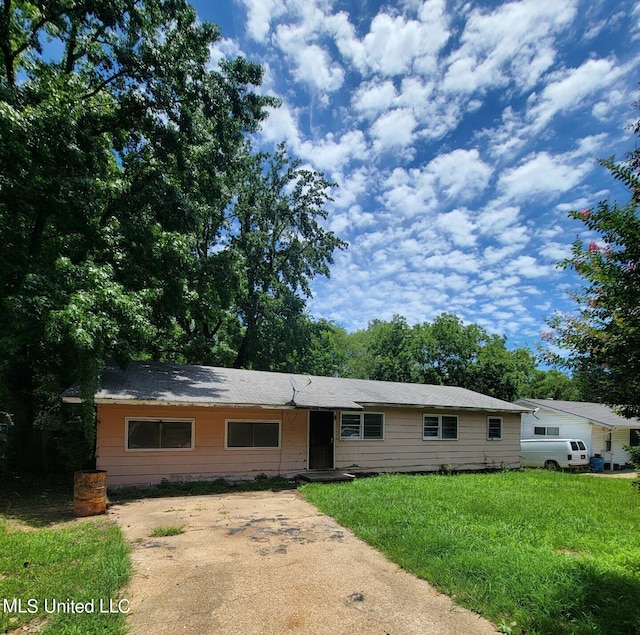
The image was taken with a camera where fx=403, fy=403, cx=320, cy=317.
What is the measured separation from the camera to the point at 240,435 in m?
11.5

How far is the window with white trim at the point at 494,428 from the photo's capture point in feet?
53.0

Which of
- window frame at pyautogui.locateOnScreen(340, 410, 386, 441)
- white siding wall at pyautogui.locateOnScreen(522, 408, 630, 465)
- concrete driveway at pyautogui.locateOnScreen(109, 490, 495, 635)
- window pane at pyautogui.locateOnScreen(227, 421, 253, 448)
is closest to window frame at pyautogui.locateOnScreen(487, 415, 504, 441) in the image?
window frame at pyautogui.locateOnScreen(340, 410, 386, 441)

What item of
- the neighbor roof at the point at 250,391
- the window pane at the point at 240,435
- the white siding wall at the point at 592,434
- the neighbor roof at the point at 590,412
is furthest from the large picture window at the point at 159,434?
the white siding wall at the point at 592,434

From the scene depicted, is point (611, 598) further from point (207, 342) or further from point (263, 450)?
point (207, 342)

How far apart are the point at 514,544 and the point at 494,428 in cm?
1142

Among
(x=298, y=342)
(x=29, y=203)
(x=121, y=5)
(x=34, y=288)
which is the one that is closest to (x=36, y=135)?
(x=29, y=203)

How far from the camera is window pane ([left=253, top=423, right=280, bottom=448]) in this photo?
11705mm

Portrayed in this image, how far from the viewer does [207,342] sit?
1927cm

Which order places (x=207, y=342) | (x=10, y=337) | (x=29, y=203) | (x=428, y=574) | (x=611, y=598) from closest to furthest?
(x=611, y=598) → (x=428, y=574) → (x=10, y=337) → (x=29, y=203) → (x=207, y=342)

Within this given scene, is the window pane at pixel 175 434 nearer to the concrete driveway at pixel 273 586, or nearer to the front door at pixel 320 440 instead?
the concrete driveway at pixel 273 586

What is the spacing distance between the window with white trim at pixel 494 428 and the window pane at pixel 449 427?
1.82 m

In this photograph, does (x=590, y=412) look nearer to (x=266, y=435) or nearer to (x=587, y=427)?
(x=587, y=427)

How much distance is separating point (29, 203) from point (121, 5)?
5.66m

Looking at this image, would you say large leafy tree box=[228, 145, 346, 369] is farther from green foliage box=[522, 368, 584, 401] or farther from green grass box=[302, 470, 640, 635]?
green foliage box=[522, 368, 584, 401]
